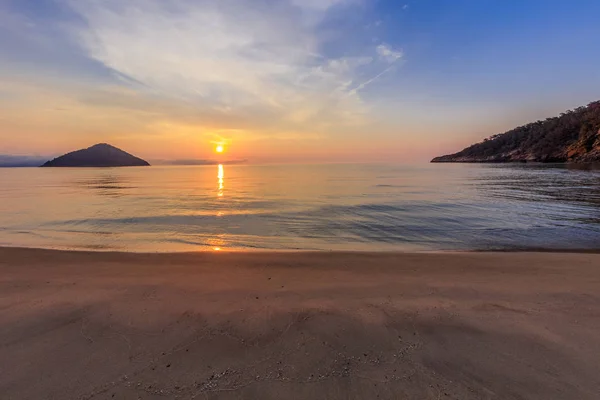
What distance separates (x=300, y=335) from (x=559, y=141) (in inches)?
7086

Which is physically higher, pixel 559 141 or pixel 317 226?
pixel 559 141

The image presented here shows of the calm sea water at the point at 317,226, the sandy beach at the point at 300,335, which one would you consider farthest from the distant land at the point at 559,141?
the sandy beach at the point at 300,335

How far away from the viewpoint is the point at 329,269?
26.9ft

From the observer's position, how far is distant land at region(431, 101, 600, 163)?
110 meters

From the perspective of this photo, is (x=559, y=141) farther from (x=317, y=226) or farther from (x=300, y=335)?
(x=300, y=335)

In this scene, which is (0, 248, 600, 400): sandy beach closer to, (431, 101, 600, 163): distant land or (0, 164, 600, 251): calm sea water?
(0, 164, 600, 251): calm sea water

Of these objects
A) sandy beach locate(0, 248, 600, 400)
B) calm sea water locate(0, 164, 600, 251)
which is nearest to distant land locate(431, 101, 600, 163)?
calm sea water locate(0, 164, 600, 251)

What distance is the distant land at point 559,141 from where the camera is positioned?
11025 centimetres

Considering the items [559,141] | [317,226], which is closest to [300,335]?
[317,226]

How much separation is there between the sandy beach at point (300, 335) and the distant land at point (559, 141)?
134 m

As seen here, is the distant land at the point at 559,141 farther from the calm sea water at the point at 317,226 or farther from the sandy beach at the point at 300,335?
the sandy beach at the point at 300,335

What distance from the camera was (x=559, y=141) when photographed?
140 m

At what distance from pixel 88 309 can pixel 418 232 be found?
12633 millimetres

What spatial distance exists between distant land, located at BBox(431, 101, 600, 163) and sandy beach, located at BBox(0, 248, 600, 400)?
13418 cm
